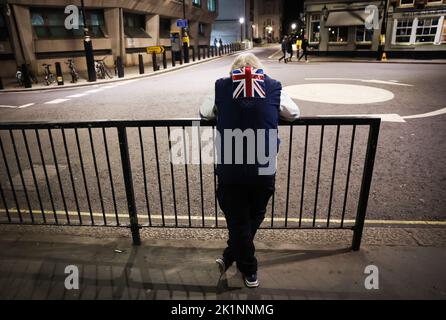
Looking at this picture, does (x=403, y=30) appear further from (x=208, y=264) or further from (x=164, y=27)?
(x=208, y=264)

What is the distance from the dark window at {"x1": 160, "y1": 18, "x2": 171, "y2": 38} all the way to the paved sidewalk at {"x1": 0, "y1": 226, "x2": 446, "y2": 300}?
3482 cm

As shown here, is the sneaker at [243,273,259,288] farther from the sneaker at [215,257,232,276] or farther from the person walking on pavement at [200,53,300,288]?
the sneaker at [215,257,232,276]

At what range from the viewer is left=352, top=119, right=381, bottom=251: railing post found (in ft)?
8.98

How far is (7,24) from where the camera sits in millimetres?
18469

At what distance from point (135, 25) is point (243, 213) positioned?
30855mm

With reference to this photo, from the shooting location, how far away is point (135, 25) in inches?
1150

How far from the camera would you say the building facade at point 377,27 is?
24828 millimetres

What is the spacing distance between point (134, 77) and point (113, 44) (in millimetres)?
8211

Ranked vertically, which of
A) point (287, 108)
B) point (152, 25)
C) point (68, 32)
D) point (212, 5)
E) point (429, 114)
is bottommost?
point (429, 114)

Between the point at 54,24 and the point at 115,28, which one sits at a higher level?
the point at 54,24

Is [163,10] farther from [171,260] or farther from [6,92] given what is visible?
[171,260]

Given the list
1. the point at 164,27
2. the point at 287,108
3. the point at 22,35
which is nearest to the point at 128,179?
the point at 287,108

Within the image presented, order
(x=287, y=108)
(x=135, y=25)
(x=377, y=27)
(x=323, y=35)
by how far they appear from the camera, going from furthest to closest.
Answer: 1. (x=323, y=35)
2. (x=135, y=25)
3. (x=377, y=27)
4. (x=287, y=108)

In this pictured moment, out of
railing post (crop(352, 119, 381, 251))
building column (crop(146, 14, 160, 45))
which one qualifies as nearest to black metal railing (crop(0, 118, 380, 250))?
railing post (crop(352, 119, 381, 251))
